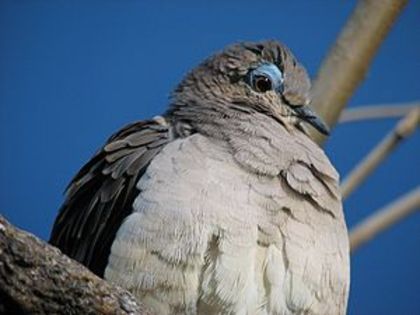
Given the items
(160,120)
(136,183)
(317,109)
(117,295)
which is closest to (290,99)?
(317,109)

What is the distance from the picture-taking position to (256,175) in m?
3.54

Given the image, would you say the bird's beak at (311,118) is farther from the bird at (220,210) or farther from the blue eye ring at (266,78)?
the blue eye ring at (266,78)

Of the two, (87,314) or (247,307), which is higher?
(87,314)

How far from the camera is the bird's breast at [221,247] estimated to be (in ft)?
10.9

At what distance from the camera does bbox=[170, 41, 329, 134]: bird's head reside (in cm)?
400

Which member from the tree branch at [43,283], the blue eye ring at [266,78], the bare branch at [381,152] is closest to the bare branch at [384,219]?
the bare branch at [381,152]

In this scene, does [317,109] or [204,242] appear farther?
[317,109]

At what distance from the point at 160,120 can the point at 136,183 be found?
1.30ft

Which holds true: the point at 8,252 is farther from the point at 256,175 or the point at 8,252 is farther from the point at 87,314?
the point at 256,175

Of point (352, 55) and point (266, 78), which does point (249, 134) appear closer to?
point (266, 78)

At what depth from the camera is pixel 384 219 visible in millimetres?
4262

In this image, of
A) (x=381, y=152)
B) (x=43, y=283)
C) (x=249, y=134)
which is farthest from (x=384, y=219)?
(x=43, y=283)

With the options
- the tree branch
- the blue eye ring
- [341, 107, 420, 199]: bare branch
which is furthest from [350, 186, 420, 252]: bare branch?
the tree branch

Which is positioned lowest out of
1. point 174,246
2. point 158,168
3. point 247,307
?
point 247,307
